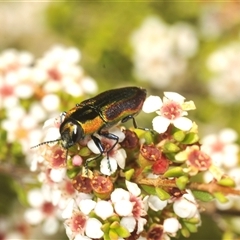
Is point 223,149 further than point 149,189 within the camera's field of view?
Yes

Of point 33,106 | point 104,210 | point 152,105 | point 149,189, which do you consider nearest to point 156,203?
point 149,189

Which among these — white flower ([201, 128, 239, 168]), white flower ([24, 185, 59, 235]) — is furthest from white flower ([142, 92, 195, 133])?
white flower ([24, 185, 59, 235])

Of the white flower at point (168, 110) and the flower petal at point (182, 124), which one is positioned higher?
the white flower at point (168, 110)

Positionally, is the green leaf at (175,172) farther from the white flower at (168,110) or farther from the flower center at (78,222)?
the flower center at (78,222)

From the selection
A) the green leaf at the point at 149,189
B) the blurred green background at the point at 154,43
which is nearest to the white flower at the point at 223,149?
the green leaf at the point at 149,189

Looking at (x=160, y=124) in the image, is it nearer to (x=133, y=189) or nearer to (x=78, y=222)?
(x=133, y=189)
